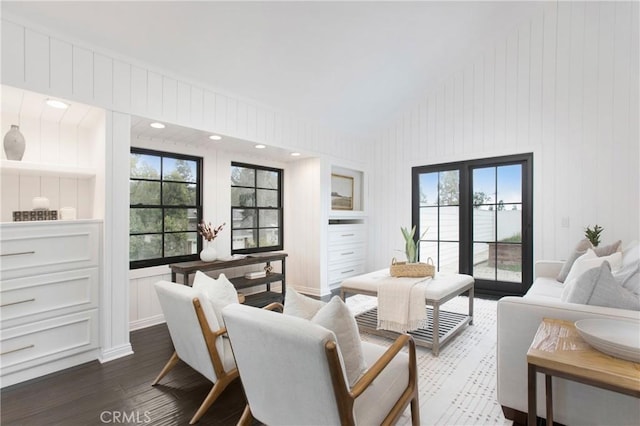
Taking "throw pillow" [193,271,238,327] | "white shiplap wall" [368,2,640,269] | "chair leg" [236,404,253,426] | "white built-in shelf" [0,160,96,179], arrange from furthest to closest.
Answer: "white shiplap wall" [368,2,640,269], "white built-in shelf" [0,160,96,179], "throw pillow" [193,271,238,327], "chair leg" [236,404,253,426]

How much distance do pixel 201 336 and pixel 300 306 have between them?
0.70m

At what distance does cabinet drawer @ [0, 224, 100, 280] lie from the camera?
2.25 meters

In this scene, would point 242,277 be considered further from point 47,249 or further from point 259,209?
point 47,249

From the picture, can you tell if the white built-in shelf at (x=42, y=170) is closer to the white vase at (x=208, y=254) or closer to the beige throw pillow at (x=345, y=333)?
the white vase at (x=208, y=254)

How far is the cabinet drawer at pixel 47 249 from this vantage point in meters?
2.25

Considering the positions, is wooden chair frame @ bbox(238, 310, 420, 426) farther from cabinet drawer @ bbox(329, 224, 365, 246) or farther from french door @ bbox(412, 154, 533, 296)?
cabinet drawer @ bbox(329, 224, 365, 246)

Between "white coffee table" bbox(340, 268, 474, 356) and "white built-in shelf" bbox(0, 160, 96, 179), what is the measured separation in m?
2.65

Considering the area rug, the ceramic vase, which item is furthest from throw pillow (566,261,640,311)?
the ceramic vase

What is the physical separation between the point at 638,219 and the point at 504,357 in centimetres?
327

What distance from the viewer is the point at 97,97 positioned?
8.47ft

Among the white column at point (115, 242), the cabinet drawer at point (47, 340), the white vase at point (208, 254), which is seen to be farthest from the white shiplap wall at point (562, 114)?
the cabinet drawer at point (47, 340)

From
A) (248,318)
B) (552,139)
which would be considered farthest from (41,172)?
(552,139)

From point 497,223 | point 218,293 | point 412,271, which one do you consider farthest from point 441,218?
point 218,293

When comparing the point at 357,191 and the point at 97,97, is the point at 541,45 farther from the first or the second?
the point at 97,97
